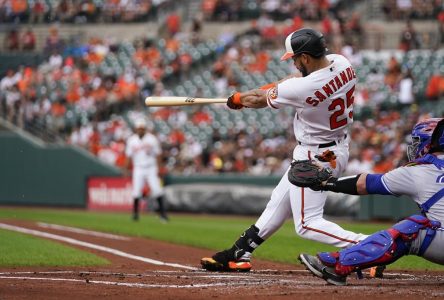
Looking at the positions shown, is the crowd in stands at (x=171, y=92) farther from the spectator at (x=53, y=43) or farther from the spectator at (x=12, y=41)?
the spectator at (x=12, y=41)

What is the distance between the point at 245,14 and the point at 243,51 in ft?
8.17

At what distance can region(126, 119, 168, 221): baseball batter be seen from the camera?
17250mm

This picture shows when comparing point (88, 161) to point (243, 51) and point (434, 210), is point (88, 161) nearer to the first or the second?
point (243, 51)

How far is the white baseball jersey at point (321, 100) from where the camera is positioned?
24.1 feet

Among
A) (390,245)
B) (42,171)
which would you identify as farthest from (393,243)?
(42,171)

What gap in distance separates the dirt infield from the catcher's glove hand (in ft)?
2.53

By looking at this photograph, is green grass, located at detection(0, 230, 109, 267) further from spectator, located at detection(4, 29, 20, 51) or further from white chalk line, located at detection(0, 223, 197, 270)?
spectator, located at detection(4, 29, 20, 51)

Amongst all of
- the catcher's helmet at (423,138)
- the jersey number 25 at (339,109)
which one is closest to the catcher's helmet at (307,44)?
the jersey number 25 at (339,109)

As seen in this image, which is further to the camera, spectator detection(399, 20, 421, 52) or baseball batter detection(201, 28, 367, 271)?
spectator detection(399, 20, 421, 52)

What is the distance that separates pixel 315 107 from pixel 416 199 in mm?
1196

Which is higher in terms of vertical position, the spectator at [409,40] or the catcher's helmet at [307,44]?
the spectator at [409,40]


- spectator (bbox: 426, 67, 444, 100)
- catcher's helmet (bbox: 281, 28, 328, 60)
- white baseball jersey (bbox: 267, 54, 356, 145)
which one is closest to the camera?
white baseball jersey (bbox: 267, 54, 356, 145)

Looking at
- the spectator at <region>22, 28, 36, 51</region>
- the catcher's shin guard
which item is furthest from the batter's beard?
the spectator at <region>22, 28, 36, 51</region>

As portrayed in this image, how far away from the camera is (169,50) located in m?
26.5
